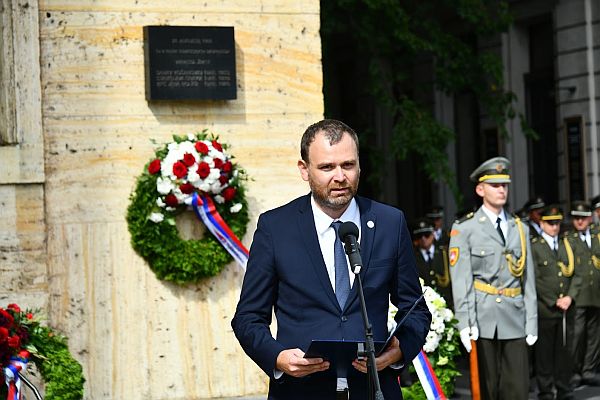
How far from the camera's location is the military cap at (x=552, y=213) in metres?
14.5

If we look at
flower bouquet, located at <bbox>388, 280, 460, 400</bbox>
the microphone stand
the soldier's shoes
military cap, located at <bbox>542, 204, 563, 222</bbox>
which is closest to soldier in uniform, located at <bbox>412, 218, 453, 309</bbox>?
the soldier's shoes

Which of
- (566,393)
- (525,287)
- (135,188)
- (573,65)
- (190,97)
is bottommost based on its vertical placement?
(566,393)

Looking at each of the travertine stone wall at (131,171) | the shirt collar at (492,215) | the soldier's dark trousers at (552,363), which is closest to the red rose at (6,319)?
the travertine stone wall at (131,171)

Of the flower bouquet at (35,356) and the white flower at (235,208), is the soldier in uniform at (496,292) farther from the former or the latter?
the flower bouquet at (35,356)

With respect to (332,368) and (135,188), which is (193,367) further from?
(332,368)

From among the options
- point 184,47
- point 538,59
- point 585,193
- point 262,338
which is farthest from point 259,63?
point 538,59

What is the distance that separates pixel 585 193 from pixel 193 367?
42.7ft

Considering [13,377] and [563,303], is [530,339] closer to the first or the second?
[563,303]

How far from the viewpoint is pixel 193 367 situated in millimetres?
9992

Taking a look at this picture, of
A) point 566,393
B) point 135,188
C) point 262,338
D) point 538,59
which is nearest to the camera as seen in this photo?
point 262,338

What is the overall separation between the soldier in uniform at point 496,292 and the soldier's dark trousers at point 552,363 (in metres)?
3.28

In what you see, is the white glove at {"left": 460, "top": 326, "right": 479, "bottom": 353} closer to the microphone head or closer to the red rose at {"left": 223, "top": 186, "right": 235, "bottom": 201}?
the red rose at {"left": 223, "top": 186, "right": 235, "bottom": 201}

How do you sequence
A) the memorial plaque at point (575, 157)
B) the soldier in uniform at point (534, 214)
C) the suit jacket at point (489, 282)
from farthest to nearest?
the memorial plaque at point (575, 157) → the soldier in uniform at point (534, 214) → the suit jacket at point (489, 282)

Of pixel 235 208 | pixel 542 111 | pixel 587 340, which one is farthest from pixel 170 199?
pixel 542 111
